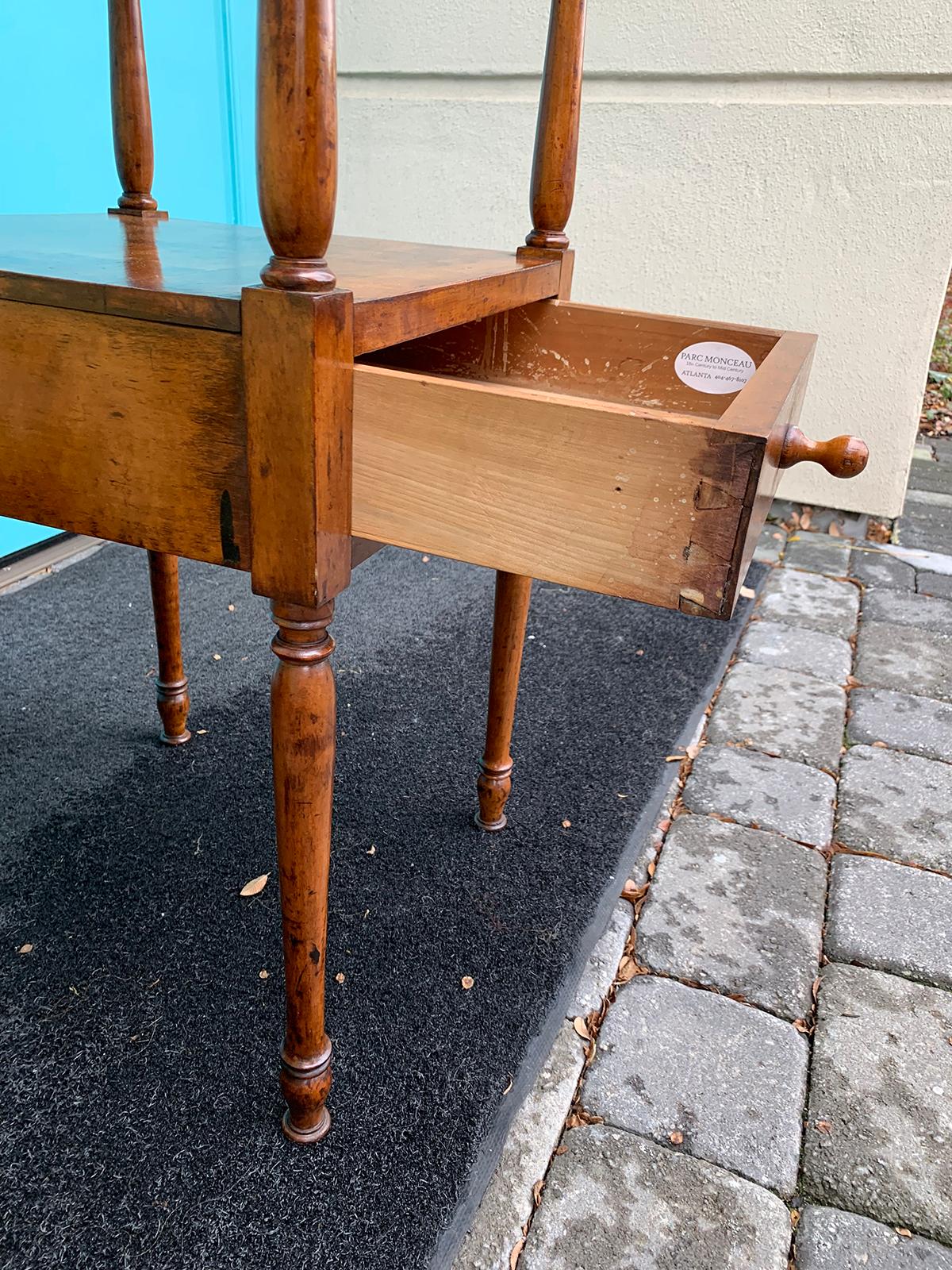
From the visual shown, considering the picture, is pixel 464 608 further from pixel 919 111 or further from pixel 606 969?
pixel 919 111

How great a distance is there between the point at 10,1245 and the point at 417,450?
2.53 ft

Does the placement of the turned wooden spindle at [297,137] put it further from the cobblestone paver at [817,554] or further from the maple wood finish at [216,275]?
the cobblestone paver at [817,554]

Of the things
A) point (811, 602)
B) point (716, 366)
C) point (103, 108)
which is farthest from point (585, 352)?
point (103, 108)

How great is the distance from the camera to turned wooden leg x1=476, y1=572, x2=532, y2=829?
1.27 meters

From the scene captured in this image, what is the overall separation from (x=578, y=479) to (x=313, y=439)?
19 centimetres

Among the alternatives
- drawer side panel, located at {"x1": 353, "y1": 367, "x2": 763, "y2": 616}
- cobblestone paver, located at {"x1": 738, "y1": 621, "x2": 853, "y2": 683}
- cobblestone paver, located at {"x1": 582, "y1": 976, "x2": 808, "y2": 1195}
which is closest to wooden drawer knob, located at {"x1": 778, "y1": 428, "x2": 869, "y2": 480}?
drawer side panel, located at {"x1": 353, "y1": 367, "x2": 763, "y2": 616}

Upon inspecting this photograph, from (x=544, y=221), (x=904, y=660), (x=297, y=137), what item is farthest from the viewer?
(x=904, y=660)

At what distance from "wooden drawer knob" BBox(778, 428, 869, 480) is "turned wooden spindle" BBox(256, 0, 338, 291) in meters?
0.38

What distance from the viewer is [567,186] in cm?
113

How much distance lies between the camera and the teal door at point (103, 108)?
1.98 metres

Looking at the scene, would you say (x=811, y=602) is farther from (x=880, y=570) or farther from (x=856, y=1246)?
(x=856, y=1246)

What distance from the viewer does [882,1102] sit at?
1043mm

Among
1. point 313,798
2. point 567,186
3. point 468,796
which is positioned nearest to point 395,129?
point 567,186

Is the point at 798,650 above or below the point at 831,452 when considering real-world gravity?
below
